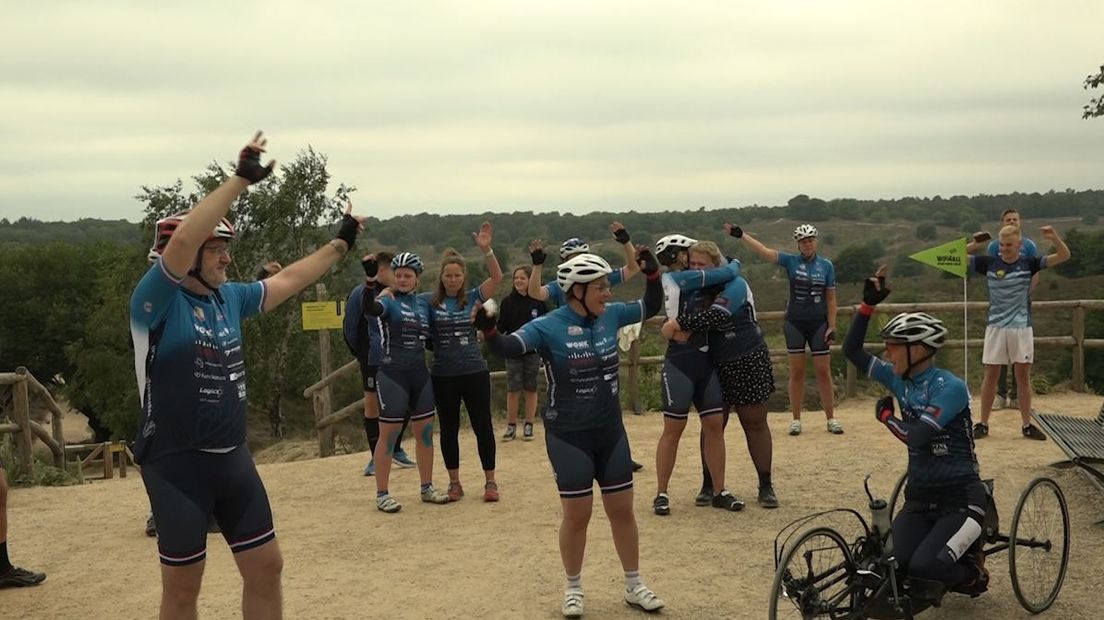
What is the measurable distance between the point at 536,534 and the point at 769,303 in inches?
1701

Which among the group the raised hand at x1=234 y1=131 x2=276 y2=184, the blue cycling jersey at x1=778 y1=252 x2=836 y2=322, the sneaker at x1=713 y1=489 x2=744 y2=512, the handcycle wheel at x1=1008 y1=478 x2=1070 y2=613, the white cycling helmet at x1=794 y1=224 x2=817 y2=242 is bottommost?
the sneaker at x1=713 y1=489 x2=744 y2=512

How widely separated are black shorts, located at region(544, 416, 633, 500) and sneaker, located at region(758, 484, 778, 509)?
2941 millimetres

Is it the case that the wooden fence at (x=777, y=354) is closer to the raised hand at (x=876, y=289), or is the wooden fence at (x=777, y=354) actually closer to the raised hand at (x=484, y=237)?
the raised hand at (x=484, y=237)

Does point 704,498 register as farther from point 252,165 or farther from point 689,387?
point 252,165

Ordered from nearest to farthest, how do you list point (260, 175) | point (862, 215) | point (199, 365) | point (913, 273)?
1. point (260, 175)
2. point (199, 365)
3. point (913, 273)
4. point (862, 215)

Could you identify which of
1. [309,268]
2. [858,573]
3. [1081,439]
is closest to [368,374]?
[309,268]

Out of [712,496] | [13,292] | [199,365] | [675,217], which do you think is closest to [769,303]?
[13,292]

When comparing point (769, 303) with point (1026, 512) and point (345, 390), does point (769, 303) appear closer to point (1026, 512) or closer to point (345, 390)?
point (345, 390)

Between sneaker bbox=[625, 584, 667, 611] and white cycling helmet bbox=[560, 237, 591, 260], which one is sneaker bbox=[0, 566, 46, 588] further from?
white cycling helmet bbox=[560, 237, 591, 260]

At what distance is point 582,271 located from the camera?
19.5 ft

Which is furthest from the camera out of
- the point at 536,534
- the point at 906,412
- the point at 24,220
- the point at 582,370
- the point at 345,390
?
the point at 24,220

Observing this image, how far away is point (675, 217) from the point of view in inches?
4294

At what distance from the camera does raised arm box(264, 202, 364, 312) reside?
477 cm

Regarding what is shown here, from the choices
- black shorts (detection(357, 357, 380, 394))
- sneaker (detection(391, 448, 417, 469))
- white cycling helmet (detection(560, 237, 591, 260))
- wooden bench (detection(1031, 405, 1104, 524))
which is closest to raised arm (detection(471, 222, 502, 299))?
white cycling helmet (detection(560, 237, 591, 260))
